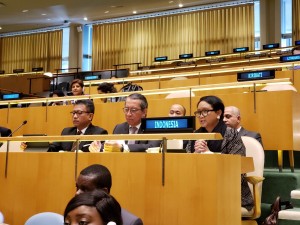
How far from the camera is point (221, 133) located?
3240 millimetres

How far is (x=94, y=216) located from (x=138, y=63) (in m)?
11.9

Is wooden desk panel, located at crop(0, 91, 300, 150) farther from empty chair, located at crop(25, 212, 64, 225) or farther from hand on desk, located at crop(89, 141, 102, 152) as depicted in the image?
empty chair, located at crop(25, 212, 64, 225)

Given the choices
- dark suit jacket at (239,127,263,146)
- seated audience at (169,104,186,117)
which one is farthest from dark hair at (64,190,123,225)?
seated audience at (169,104,186,117)

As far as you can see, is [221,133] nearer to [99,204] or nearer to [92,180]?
[92,180]

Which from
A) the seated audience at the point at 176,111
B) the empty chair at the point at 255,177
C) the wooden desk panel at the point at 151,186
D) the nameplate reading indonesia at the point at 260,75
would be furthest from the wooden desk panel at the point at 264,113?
the wooden desk panel at the point at 151,186

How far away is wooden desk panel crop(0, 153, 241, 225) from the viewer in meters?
2.29

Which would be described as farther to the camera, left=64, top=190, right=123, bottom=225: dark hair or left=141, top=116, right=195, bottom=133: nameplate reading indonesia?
left=141, top=116, right=195, bottom=133: nameplate reading indonesia

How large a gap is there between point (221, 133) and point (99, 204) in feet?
6.64

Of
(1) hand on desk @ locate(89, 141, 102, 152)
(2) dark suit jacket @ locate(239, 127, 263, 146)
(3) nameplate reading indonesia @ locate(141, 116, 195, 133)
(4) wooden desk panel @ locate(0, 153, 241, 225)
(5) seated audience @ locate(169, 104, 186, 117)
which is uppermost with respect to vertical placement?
(5) seated audience @ locate(169, 104, 186, 117)

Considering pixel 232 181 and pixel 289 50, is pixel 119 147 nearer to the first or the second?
pixel 232 181

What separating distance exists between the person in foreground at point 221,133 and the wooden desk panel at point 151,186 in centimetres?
60

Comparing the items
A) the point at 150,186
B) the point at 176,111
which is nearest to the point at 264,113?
the point at 176,111

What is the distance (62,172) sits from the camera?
284 centimetres

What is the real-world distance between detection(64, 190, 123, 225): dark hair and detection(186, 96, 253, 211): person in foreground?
1.76m
